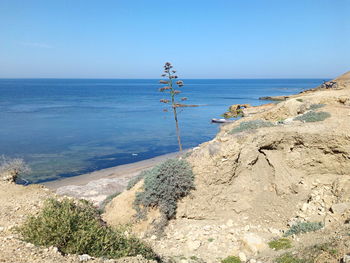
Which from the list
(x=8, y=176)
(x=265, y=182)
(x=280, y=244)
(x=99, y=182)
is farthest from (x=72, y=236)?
(x=99, y=182)

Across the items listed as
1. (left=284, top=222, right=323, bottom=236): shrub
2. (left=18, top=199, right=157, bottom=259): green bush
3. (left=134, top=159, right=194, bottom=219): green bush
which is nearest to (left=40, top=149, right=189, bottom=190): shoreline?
(left=134, top=159, right=194, bottom=219): green bush

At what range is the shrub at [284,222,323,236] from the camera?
1085 cm

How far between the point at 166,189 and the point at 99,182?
33.2 feet

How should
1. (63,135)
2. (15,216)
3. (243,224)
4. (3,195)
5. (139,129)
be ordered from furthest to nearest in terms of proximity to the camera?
1. (139,129)
2. (63,135)
3. (243,224)
4. (3,195)
5. (15,216)

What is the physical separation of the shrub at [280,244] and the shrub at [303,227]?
0.71m

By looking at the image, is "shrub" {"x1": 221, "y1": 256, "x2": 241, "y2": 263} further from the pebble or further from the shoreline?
the shoreline

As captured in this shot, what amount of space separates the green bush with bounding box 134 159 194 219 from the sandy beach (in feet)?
9.18

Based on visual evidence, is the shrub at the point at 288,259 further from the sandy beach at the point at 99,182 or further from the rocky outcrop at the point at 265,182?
the sandy beach at the point at 99,182

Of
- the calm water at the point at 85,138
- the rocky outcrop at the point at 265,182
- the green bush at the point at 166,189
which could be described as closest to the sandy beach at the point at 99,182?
the calm water at the point at 85,138

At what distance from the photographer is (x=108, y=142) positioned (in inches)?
1538

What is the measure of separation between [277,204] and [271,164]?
1.80 m

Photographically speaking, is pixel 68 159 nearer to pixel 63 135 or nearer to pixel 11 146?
pixel 11 146

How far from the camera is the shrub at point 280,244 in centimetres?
1006

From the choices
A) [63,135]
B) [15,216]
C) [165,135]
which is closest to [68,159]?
[63,135]
